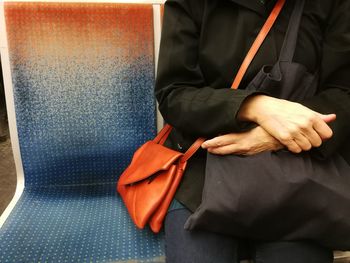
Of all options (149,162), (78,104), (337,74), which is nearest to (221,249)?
(149,162)

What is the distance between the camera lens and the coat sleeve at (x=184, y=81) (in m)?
0.81

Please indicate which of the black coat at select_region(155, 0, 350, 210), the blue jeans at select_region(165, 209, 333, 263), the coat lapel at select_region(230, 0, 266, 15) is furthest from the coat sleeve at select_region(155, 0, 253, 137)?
the blue jeans at select_region(165, 209, 333, 263)

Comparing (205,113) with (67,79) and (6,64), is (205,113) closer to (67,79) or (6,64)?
(67,79)

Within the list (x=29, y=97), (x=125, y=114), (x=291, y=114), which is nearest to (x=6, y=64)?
(x=29, y=97)

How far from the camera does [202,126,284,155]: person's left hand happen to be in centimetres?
79

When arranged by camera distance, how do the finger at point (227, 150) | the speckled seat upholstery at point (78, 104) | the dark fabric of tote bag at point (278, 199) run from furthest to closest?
the speckled seat upholstery at point (78, 104), the finger at point (227, 150), the dark fabric of tote bag at point (278, 199)

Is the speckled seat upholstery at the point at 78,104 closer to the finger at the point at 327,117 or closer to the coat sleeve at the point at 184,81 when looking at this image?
the coat sleeve at the point at 184,81

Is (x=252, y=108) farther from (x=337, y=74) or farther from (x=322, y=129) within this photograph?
(x=337, y=74)

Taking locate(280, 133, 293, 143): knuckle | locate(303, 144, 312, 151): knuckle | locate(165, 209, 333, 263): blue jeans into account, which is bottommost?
locate(165, 209, 333, 263): blue jeans

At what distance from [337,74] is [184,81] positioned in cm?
39

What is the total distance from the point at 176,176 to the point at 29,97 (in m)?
0.58

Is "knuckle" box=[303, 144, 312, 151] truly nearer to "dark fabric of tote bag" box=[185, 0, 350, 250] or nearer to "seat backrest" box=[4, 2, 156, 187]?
"dark fabric of tote bag" box=[185, 0, 350, 250]

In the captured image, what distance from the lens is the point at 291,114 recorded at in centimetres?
77

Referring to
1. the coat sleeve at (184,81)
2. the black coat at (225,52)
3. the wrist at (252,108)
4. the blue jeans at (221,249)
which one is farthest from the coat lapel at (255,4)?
the blue jeans at (221,249)
